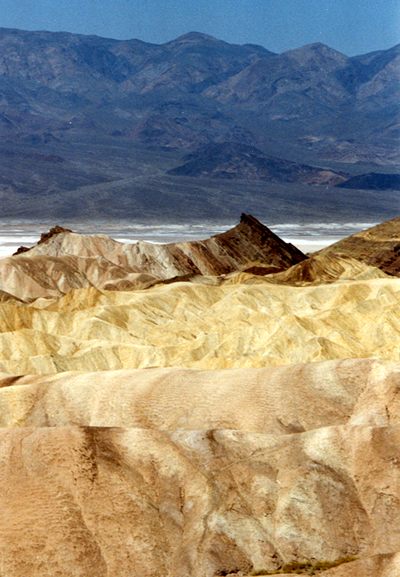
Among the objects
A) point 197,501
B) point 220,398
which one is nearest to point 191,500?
point 197,501

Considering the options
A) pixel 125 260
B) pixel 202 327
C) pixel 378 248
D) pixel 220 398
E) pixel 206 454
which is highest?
pixel 206 454

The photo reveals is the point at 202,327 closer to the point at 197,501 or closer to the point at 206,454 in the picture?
the point at 206,454

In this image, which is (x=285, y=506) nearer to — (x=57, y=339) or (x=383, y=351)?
(x=383, y=351)

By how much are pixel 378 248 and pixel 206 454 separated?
360 ft

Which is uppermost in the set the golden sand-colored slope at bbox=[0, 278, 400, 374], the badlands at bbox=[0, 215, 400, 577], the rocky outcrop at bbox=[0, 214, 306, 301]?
the badlands at bbox=[0, 215, 400, 577]

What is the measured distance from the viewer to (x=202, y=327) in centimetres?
9375

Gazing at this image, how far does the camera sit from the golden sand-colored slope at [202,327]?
7856 cm

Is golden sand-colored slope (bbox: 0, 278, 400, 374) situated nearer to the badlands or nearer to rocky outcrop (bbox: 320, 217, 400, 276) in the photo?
the badlands

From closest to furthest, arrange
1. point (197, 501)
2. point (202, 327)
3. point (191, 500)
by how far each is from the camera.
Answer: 1. point (197, 501)
2. point (191, 500)
3. point (202, 327)

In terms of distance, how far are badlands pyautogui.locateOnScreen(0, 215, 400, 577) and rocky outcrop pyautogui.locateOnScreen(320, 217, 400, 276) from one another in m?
55.0

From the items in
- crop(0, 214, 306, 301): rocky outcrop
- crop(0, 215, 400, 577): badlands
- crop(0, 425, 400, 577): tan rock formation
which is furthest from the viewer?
crop(0, 214, 306, 301): rocky outcrop

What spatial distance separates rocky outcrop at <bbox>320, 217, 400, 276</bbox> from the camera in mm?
142125

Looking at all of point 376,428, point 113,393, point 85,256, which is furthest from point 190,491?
point 85,256

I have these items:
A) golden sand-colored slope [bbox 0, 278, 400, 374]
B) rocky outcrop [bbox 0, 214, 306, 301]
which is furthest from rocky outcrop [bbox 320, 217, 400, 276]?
golden sand-colored slope [bbox 0, 278, 400, 374]
